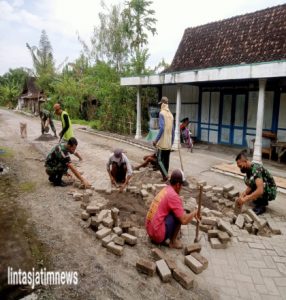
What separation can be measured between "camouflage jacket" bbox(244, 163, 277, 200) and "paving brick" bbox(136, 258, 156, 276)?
8.63ft

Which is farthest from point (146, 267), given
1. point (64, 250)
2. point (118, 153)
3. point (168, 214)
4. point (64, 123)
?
point (64, 123)

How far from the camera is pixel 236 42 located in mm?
12180

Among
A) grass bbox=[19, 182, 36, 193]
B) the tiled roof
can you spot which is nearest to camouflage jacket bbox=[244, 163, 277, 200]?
grass bbox=[19, 182, 36, 193]

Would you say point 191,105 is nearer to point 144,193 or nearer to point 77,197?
point 144,193

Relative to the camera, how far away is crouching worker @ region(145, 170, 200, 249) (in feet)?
12.3

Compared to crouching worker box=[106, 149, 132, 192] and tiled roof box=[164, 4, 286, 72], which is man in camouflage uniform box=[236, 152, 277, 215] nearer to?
crouching worker box=[106, 149, 132, 192]

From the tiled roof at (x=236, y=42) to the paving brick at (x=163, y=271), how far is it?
934 cm

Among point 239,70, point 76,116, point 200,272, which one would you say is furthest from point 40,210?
point 76,116

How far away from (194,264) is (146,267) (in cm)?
63

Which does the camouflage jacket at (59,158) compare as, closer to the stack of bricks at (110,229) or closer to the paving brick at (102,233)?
the stack of bricks at (110,229)

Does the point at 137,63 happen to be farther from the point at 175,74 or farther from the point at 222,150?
the point at 222,150

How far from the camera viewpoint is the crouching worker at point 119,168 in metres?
6.10

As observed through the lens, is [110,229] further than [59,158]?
No

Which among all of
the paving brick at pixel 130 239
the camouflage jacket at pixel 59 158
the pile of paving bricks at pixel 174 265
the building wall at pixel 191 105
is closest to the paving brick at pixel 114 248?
the paving brick at pixel 130 239
